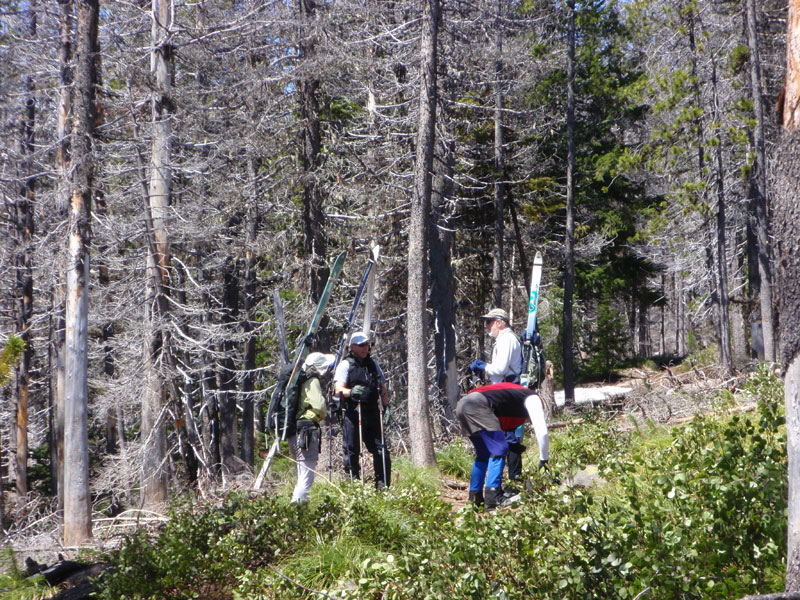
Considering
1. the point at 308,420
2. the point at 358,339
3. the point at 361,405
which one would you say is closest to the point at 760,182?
the point at 358,339

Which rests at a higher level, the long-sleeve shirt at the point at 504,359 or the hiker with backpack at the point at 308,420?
the long-sleeve shirt at the point at 504,359

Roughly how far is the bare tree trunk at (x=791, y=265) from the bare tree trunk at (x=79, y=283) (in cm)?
905

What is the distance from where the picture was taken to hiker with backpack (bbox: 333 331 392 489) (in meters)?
7.76

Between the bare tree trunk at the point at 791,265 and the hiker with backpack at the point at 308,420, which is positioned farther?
the hiker with backpack at the point at 308,420

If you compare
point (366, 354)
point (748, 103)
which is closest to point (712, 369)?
point (748, 103)

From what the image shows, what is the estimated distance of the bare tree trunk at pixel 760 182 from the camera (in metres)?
16.5

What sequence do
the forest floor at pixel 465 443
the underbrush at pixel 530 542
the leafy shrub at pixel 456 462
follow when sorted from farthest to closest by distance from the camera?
the leafy shrub at pixel 456 462
the forest floor at pixel 465 443
the underbrush at pixel 530 542

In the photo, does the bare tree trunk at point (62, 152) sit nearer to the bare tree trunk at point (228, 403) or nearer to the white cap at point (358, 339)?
the bare tree trunk at point (228, 403)

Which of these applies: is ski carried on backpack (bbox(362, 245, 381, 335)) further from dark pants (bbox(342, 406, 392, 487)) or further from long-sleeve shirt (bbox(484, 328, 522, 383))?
long-sleeve shirt (bbox(484, 328, 522, 383))

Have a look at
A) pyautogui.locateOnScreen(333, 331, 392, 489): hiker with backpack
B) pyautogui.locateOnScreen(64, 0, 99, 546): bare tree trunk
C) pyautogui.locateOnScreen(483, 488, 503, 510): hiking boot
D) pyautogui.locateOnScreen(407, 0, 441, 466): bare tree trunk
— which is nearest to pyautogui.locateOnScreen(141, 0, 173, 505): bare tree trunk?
pyautogui.locateOnScreen(64, 0, 99, 546): bare tree trunk

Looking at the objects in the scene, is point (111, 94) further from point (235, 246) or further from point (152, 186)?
point (235, 246)

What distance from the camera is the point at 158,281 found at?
12.1m

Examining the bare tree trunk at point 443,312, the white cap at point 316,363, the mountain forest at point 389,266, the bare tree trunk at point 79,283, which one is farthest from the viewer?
the bare tree trunk at point 443,312

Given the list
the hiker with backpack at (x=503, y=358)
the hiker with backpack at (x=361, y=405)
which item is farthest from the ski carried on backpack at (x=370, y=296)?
the hiker with backpack at (x=503, y=358)
